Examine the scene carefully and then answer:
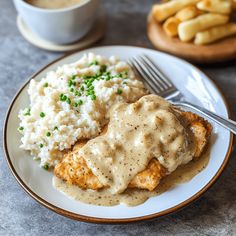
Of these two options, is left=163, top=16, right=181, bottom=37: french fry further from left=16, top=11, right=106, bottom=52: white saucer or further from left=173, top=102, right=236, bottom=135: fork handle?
left=173, top=102, right=236, bottom=135: fork handle

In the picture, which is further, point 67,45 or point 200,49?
point 67,45

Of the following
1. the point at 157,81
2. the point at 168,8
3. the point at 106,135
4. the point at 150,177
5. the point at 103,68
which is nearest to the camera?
the point at 150,177

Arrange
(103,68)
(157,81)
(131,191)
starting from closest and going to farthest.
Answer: (131,191), (103,68), (157,81)

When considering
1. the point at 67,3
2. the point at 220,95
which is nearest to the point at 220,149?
the point at 220,95

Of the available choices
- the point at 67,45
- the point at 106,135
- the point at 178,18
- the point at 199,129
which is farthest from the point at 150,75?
the point at 67,45

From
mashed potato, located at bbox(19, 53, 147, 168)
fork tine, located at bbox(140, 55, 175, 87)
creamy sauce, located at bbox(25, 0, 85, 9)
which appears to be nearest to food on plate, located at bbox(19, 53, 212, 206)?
mashed potato, located at bbox(19, 53, 147, 168)

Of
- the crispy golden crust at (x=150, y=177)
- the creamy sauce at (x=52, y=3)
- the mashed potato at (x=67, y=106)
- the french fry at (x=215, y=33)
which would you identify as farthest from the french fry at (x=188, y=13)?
the crispy golden crust at (x=150, y=177)

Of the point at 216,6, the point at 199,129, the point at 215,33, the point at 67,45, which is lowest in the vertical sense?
the point at 67,45

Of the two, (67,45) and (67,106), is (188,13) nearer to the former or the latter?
(67,45)
